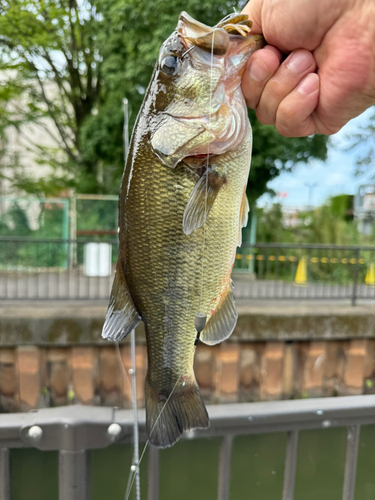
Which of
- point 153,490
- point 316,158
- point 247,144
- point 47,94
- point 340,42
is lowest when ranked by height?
point 153,490

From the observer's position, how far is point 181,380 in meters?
1.30

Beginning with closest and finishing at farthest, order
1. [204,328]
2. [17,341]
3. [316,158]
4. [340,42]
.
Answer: [340,42], [204,328], [17,341], [316,158]

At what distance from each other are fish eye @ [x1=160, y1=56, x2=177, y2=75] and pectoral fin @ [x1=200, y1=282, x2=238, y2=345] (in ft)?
2.33

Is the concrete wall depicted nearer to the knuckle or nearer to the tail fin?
the tail fin

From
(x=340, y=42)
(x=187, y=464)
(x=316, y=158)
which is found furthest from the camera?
(x=316, y=158)

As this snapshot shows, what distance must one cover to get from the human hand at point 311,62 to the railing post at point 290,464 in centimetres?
123

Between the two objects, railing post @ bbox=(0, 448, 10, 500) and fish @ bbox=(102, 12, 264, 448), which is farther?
railing post @ bbox=(0, 448, 10, 500)

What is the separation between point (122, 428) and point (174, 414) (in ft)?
1.08

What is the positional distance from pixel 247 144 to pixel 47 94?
11.1m

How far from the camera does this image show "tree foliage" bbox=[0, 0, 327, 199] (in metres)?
6.65

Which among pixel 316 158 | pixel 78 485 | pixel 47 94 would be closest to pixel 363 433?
pixel 78 485

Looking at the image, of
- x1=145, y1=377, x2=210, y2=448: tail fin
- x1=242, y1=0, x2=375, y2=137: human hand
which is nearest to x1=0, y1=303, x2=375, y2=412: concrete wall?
x1=145, y1=377, x2=210, y2=448: tail fin

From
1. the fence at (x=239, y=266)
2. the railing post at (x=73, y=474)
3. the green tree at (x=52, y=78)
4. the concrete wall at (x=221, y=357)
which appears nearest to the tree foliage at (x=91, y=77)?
the green tree at (x=52, y=78)

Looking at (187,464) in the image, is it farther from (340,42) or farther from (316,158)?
(316,158)
